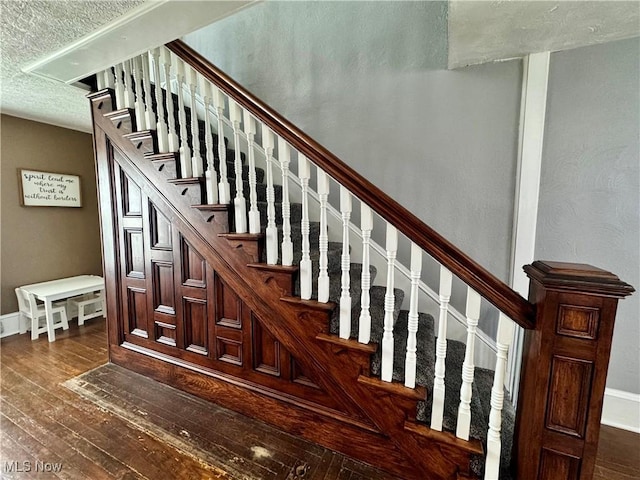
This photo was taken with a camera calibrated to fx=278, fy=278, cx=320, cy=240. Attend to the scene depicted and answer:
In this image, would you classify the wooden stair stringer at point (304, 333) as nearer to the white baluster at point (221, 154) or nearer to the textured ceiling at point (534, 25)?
the white baluster at point (221, 154)

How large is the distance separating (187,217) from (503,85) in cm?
228

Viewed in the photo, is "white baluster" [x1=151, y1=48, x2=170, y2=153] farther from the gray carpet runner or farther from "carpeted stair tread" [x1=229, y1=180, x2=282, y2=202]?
"carpeted stair tread" [x1=229, y1=180, x2=282, y2=202]

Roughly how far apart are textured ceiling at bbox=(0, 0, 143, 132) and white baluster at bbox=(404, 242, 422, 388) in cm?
169

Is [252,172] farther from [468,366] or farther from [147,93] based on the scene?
[468,366]

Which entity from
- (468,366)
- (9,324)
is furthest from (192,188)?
(9,324)

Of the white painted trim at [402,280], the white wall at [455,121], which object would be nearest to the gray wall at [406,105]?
the white wall at [455,121]

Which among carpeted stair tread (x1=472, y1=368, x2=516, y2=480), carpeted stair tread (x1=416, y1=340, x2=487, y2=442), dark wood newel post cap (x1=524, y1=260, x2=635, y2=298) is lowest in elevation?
carpeted stair tread (x1=472, y1=368, x2=516, y2=480)

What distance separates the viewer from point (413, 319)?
1219 mm

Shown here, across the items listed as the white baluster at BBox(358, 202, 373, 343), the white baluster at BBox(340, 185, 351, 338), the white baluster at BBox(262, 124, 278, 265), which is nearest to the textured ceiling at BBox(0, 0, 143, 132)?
the white baluster at BBox(262, 124, 278, 265)

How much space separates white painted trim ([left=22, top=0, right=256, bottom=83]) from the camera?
1259mm

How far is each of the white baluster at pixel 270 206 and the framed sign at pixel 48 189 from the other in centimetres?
305

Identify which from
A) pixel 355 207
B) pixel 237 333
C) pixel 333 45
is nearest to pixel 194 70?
pixel 333 45

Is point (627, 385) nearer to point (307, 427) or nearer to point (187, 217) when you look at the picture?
point (307, 427)

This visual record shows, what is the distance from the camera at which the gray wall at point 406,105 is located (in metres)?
1.92
